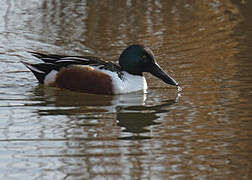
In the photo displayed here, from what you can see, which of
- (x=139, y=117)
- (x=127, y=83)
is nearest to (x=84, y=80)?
(x=127, y=83)

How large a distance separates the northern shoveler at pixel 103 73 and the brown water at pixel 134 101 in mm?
138

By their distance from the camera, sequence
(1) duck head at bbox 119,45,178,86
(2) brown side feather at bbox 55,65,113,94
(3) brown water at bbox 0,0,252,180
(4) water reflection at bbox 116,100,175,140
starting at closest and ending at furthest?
1. (3) brown water at bbox 0,0,252,180
2. (4) water reflection at bbox 116,100,175,140
3. (2) brown side feather at bbox 55,65,113,94
4. (1) duck head at bbox 119,45,178,86

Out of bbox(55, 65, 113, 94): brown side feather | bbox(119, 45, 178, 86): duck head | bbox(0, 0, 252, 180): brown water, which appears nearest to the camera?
bbox(0, 0, 252, 180): brown water

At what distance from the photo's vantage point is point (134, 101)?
8.00m

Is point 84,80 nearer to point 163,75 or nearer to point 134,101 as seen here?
point 134,101

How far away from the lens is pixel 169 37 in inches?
430

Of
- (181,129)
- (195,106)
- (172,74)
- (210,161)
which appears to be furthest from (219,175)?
(172,74)

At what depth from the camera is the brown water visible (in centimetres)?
554

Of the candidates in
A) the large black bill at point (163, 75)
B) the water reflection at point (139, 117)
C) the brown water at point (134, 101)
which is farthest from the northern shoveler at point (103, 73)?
the water reflection at point (139, 117)

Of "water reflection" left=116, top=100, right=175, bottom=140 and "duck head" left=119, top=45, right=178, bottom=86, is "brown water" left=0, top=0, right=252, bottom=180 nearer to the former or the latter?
"water reflection" left=116, top=100, right=175, bottom=140

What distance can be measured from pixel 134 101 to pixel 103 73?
56 centimetres

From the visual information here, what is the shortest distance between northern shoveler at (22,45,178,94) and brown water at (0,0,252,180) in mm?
138

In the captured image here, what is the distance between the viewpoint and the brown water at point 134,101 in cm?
554

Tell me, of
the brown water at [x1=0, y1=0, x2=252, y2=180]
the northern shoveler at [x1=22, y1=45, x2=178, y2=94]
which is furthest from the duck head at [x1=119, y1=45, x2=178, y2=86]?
the brown water at [x1=0, y1=0, x2=252, y2=180]
